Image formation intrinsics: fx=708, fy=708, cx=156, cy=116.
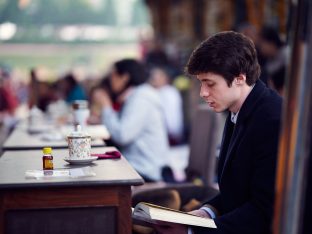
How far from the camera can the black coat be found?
2.69 meters

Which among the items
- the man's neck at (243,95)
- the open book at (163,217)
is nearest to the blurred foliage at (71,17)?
the man's neck at (243,95)

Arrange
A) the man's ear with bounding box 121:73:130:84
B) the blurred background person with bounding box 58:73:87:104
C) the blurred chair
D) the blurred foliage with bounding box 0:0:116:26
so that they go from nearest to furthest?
the blurred chair < the man's ear with bounding box 121:73:130:84 < the blurred background person with bounding box 58:73:87:104 < the blurred foliage with bounding box 0:0:116:26

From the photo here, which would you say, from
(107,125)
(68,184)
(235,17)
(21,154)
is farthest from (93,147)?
(235,17)

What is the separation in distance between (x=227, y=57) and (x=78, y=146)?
854 mm

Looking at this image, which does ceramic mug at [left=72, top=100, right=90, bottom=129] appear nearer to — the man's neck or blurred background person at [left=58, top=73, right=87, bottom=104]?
the man's neck

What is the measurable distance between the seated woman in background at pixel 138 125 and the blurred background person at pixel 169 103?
5518 millimetres

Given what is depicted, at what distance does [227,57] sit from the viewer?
2795mm

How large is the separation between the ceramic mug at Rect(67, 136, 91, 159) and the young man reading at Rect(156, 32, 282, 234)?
0.62 m

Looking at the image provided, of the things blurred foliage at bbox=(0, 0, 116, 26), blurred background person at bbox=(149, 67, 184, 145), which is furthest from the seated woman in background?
blurred foliage at bbox=(0, 0, 116, 26)

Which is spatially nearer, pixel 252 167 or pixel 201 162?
pixel 252 167

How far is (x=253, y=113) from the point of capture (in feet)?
9.27

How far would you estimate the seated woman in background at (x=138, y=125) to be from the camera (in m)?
5.31

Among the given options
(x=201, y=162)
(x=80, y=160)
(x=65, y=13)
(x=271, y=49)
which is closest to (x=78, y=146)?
(x=80, y=160)

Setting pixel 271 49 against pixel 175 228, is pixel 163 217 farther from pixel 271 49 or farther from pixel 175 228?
pixel 271 49
